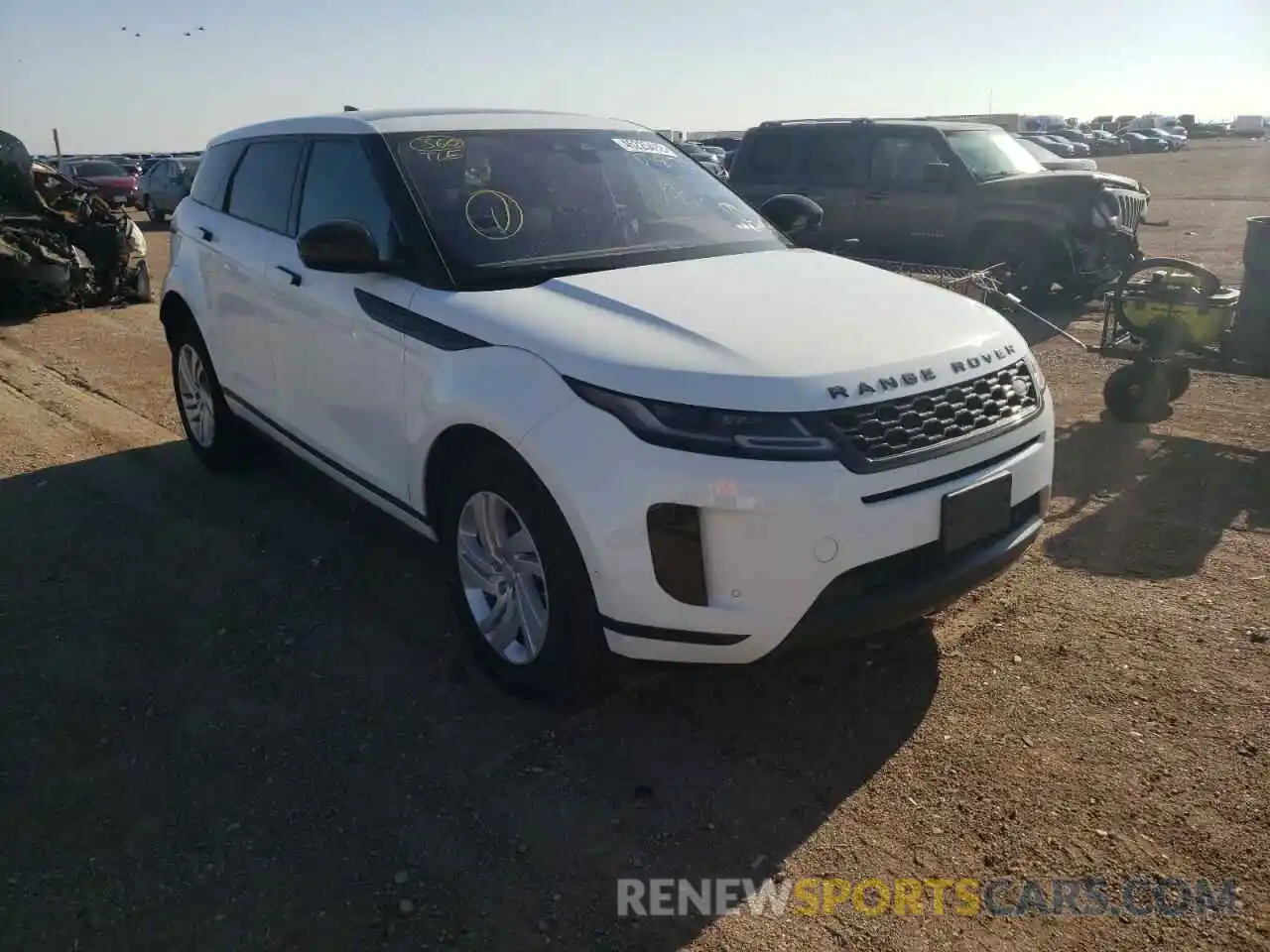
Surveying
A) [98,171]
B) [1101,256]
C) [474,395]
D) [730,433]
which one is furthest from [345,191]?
[98,171]

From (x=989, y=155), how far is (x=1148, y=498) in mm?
7568

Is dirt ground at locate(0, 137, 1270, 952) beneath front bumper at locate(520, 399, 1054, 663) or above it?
beneath

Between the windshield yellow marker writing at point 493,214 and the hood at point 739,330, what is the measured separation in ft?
1.26

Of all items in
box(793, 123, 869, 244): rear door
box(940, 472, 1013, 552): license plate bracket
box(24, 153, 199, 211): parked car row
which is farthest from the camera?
box(24, 153, 199, 211): parked car row

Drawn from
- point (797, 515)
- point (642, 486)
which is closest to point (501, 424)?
point (642, 486)

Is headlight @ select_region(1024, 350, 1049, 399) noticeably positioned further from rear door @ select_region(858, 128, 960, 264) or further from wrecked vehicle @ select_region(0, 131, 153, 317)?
wrecked vehicle @ select_region(0, 131, 153, 317)

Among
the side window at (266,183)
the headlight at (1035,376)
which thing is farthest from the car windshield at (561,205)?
the headlight at (1035,376)

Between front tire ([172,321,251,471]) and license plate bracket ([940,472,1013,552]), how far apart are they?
3.93m

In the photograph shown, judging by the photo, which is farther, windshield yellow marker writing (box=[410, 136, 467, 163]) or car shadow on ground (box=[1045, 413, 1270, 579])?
car shadow on ground (box=[1045, 413, 1270, 579])

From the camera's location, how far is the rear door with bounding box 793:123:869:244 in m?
12.0

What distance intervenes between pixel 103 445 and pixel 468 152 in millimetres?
3774

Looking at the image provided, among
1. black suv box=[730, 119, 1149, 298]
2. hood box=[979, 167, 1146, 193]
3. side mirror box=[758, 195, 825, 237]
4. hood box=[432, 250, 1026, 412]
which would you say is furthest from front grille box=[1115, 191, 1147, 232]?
hood box=[432, 250, 1026, 412]

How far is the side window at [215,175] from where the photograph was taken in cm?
546

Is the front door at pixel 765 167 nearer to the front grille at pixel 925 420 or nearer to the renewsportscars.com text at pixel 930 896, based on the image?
the front grille at pixel 925 420
